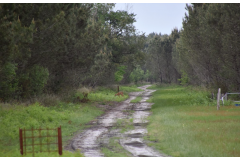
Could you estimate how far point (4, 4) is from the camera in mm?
13094

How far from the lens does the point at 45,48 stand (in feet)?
A: 63.6

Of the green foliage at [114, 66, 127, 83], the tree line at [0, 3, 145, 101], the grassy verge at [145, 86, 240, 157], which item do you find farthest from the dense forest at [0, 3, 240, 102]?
the grassy verge at [145, 86, 240, 157]

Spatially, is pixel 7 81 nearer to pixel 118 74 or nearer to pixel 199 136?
pixel 199 136

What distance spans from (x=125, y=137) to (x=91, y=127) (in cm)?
355

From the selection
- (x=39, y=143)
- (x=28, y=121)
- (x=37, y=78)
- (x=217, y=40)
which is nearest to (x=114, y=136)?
(x=39, y=143)

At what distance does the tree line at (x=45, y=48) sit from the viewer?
13961mm

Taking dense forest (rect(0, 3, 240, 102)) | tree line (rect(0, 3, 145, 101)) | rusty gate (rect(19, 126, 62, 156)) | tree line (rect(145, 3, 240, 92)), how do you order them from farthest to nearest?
tree line (rect(145, 3, 240, 92)) → dense forest (rect(0, 3, 240, 102)) → tree line (rect(0, 3, 145, 101)) → rusty gate (rect(19, 126, 62, 156))

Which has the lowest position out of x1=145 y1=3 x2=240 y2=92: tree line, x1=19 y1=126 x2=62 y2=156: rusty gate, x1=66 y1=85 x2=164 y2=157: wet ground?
x1=66 y1=85 x2=164 y2=157: wet ground

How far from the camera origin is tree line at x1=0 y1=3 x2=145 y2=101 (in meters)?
14.0

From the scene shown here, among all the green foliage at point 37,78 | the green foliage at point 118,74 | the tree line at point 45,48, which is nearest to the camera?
the tree line at point 45,48

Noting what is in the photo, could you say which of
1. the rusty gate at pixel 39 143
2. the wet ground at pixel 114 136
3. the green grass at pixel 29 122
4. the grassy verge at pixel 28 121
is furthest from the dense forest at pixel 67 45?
the wet ground at pixel 114 136

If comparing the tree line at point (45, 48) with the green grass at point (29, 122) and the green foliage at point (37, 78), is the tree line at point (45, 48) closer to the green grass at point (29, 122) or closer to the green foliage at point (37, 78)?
the green foliage at point (37, 78)

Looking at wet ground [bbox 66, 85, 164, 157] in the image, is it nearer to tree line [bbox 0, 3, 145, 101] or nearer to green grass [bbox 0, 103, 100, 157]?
green grass [bbox 0, 103, 100, 157]

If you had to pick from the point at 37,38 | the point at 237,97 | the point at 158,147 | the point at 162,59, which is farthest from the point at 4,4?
the point at 162,59
